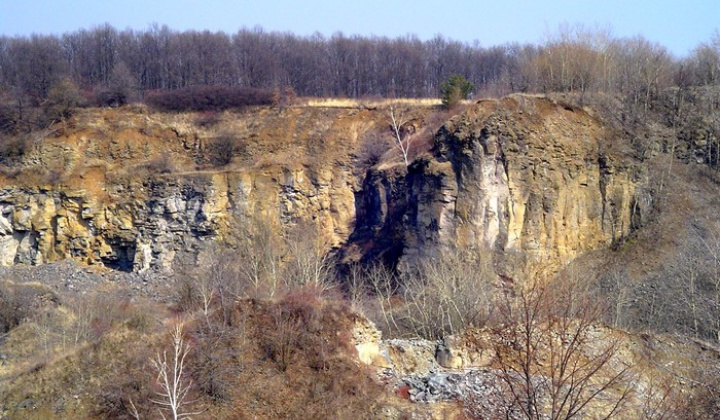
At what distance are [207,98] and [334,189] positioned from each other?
1043cm

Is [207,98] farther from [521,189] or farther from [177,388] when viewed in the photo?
[177,388]

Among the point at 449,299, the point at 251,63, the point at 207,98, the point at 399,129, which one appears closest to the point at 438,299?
the point at 449,299

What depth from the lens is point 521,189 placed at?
102 feet

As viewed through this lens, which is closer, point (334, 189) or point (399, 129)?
point (334, 189)

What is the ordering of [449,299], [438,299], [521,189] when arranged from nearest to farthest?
[449,299]
[438,299]
[521,189]

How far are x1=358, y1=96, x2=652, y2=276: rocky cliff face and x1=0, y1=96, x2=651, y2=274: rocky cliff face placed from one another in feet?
0.18

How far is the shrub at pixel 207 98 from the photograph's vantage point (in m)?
45.0

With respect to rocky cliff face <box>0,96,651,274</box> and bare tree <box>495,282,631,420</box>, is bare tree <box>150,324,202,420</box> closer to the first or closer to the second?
bare tree <box>495,282,631,420</box>

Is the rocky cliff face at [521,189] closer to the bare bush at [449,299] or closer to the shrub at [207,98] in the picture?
the bare bush at [449,299]

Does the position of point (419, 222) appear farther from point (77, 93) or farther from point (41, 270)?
point (77, 93)

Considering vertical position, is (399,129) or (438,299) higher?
(399,129)

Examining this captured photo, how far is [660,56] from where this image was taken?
39656 mm

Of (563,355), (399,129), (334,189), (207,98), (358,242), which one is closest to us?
(563,355)

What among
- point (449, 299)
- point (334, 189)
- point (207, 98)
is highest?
point (207, 98)
